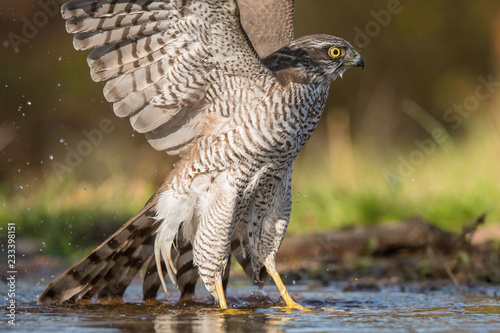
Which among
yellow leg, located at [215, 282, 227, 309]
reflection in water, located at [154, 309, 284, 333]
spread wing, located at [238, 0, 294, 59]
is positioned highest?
spread wing, located at [238, 0, 294, 59]

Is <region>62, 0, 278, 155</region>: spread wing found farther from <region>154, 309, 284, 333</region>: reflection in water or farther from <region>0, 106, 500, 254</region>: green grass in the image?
<region>0, 106, 500, 254</region>: green grass

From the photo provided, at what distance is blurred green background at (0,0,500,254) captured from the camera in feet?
25.6

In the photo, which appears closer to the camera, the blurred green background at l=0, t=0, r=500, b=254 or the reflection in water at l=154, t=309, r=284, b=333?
the reflection in water at l=154, t=309, r=284, b=333

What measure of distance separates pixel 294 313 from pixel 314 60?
5.37 feet

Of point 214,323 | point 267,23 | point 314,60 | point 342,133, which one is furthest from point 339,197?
point 214,323

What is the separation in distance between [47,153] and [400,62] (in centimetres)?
771

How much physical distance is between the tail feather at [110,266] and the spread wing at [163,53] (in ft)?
2.02

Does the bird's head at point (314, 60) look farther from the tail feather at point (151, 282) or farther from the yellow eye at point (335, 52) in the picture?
the tail feather at point (151, 282)

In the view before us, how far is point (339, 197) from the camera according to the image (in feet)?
26.9

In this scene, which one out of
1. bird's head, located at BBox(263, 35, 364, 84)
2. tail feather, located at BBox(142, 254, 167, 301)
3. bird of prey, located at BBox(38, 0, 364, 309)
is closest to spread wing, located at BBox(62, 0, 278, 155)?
bird of prey, located at BBox(38, 0, 364, 309)

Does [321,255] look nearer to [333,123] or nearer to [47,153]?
[333,123]

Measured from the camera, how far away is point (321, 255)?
6746 millimetres

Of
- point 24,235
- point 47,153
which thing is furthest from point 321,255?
point 47,153

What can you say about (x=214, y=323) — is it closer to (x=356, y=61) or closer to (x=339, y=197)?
(x=356, y=61)
